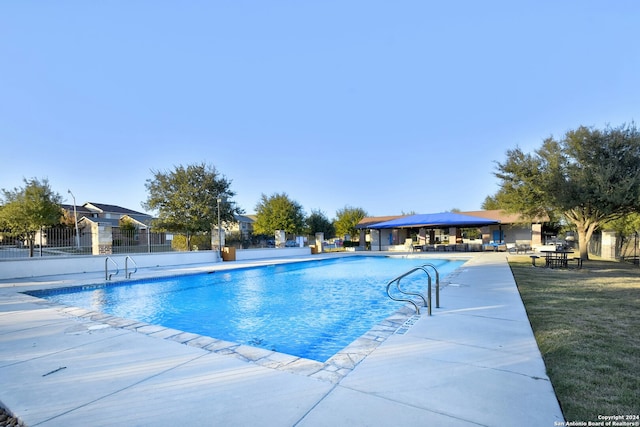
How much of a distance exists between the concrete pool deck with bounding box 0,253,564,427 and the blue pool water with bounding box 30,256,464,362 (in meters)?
1.34

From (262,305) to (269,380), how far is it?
16.6 ft

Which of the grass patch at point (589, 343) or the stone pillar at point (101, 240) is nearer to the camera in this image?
the grass patch at point (589, 343)

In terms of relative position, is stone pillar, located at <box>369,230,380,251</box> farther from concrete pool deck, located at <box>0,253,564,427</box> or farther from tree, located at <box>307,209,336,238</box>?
concrete pool deck, located at <box>0,253,564,427</box>

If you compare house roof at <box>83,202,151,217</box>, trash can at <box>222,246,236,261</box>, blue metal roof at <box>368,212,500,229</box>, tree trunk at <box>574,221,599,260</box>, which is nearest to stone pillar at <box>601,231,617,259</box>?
tree trunk at <box>574,221,599,260</box>

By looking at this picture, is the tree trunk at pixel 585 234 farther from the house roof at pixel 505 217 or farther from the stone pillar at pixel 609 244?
the house roof at pixel 505 217

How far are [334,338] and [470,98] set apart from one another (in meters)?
16.1

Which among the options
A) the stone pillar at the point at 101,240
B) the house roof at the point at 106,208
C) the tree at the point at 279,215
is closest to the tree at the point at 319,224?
the tree at the point at 279,215

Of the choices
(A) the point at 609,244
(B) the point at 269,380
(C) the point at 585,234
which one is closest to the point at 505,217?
(A) the point at 609,244

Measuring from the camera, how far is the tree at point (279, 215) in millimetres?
28406

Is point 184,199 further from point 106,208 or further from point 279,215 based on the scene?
point 106,208

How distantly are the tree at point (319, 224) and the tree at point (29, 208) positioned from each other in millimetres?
21337

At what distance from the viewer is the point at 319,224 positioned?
34969mm

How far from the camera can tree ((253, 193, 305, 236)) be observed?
93.2 ft

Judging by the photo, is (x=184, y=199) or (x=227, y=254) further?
(x=184, y=199)
